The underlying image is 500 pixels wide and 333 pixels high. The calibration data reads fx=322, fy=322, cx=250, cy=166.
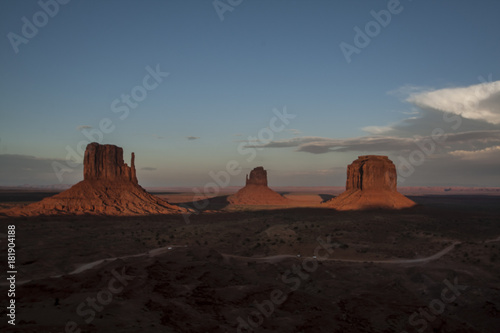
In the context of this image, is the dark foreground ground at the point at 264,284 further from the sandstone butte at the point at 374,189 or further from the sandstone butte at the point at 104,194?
the sandstone butte at the point at 374,189

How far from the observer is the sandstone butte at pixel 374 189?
73500 mm

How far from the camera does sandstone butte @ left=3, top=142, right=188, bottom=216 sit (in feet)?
206

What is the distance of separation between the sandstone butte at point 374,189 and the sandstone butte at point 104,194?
40445 mm

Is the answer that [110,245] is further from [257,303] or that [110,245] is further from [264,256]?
[257,303]

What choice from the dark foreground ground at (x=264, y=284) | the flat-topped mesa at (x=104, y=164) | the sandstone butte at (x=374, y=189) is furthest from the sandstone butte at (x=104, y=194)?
the sandstone butte at (x=374, y=189)

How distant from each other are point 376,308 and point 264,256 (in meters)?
15.4

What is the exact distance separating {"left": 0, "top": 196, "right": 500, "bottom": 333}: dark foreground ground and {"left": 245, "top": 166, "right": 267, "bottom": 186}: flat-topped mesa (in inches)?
3122

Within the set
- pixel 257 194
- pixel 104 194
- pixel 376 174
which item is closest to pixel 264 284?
pixel 104 194

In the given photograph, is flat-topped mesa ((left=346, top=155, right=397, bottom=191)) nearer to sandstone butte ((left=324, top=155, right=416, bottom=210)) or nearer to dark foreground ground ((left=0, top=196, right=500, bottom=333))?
sandstone butte ((left=324, top=155, right=416, bottom=210))

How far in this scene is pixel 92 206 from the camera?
64.1 metres

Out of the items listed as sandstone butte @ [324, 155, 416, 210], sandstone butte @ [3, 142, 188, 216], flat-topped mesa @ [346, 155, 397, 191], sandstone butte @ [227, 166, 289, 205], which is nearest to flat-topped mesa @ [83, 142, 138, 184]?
sandstone butte @ [3, 142, 188, 216]

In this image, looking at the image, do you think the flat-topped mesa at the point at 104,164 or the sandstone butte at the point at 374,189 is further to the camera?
the sandstone butte at the point at 374,189

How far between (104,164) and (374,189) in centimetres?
6239

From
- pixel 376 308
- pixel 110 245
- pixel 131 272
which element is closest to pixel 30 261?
pixel 110 245
